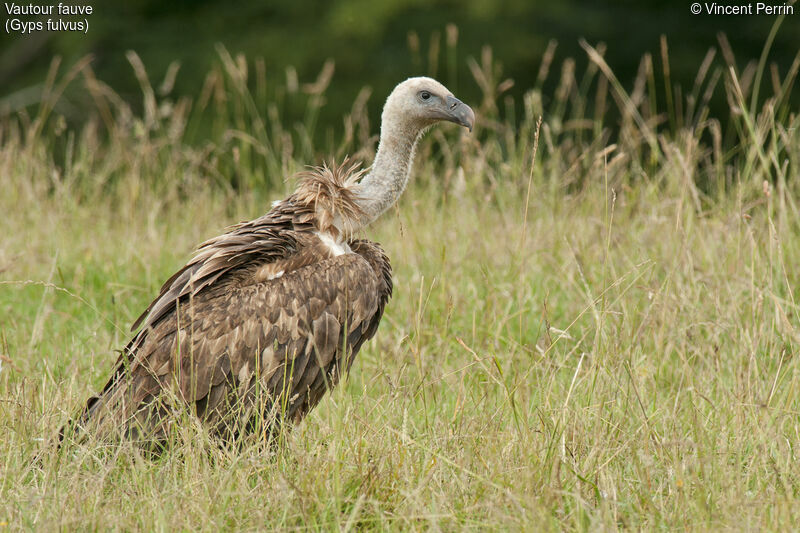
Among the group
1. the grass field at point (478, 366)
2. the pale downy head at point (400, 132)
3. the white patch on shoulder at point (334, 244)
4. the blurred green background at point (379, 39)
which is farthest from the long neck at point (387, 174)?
the blurred green background at point (379, 39)

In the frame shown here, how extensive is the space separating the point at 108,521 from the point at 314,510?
0.59 meters

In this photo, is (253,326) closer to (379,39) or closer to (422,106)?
(422,106)

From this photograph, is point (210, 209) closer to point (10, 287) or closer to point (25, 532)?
point (10, 287)

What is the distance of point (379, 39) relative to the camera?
523 inches

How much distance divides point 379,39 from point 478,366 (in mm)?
9314

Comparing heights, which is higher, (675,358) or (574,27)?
(574,27)

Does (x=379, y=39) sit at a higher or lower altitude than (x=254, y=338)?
higher

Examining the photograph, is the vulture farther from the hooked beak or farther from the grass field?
the hooked beak

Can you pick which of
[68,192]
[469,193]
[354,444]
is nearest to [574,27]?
[469,193]

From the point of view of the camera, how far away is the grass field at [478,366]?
10.4 ft

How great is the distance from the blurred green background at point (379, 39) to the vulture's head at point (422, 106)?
7876 mm

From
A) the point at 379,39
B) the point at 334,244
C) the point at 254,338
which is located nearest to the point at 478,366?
the point at 334,244

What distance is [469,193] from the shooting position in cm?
654

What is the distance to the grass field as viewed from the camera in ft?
10.4
